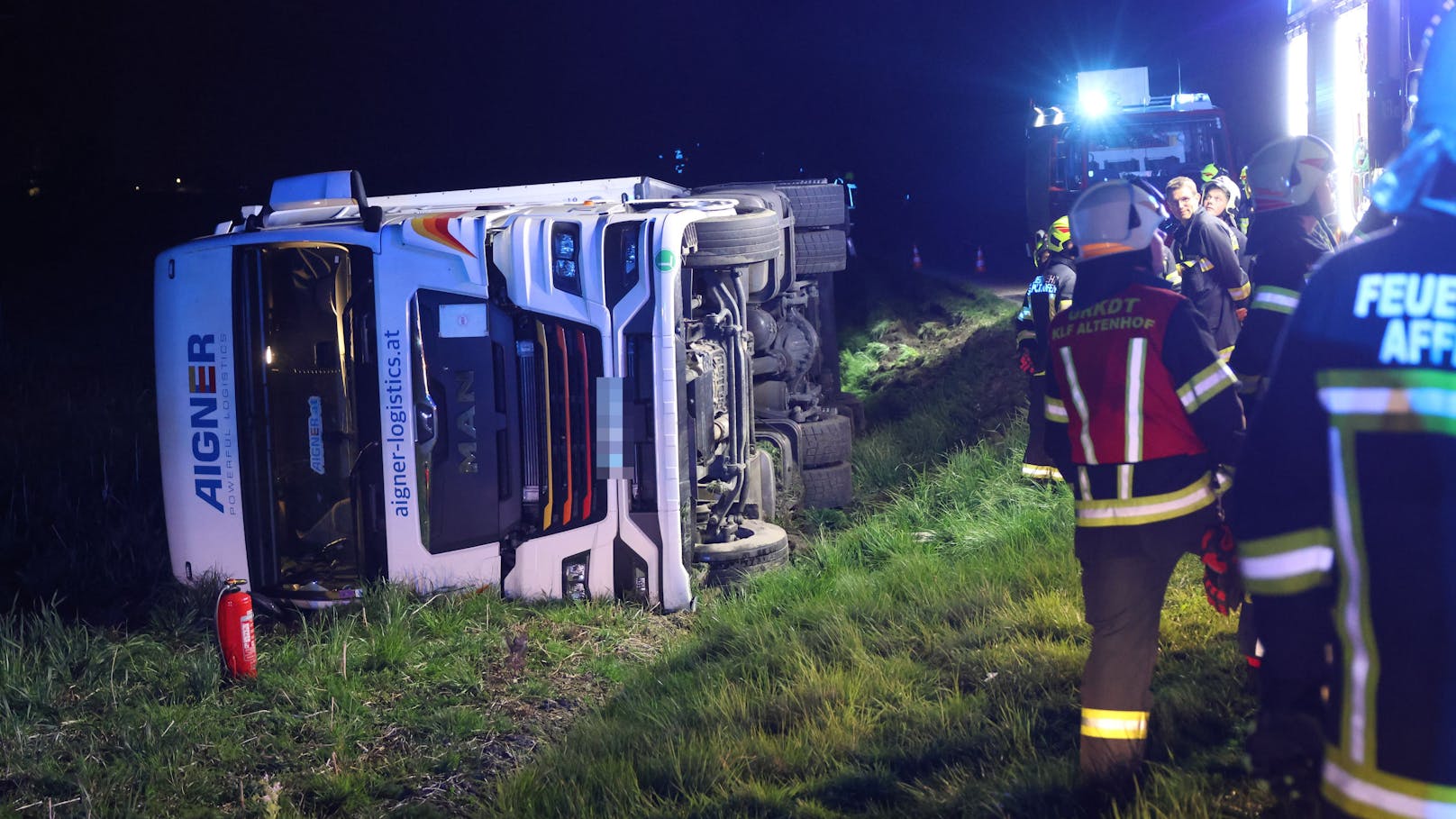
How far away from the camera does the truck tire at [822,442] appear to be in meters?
7.37

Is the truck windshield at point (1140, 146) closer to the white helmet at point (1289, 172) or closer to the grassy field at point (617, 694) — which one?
the grassy field at point (617, 694)

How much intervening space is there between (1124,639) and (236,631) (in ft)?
10.7

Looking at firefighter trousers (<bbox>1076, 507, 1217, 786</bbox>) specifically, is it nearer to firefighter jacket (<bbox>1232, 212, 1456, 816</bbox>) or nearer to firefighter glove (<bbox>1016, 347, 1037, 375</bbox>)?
firefighter jacket (<bbox>1232, 212, 1456, 816</bbox>)

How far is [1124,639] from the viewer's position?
322cm

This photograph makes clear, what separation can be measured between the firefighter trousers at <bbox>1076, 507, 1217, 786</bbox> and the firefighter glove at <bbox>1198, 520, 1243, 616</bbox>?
0.28 ft

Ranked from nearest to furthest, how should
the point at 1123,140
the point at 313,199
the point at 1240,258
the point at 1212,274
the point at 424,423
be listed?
the point at 424,423
the point at 313,199
the point at 1212,274
the point at 1240,258
the point at 1123,140

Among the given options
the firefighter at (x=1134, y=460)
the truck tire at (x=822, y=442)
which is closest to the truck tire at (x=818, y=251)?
the truck tire at (x=822, y=442)

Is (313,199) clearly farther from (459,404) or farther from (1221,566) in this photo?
(1221,566)

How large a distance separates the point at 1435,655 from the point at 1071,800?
1617mm

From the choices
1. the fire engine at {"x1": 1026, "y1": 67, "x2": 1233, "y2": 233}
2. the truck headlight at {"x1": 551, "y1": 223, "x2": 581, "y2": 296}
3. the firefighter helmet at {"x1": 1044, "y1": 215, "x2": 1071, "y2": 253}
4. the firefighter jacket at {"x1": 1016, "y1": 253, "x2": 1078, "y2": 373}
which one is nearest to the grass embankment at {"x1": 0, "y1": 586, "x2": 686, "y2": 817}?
the truck headlight at {"x1": 551, "y1": 223, "x2": 581, "y2": 296}

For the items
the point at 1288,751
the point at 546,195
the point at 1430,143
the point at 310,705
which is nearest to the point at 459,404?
the point at 310,705

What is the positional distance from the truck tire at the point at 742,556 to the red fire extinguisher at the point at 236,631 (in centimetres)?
204

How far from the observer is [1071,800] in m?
3.23

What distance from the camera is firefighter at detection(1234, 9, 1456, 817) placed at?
1.77 m
